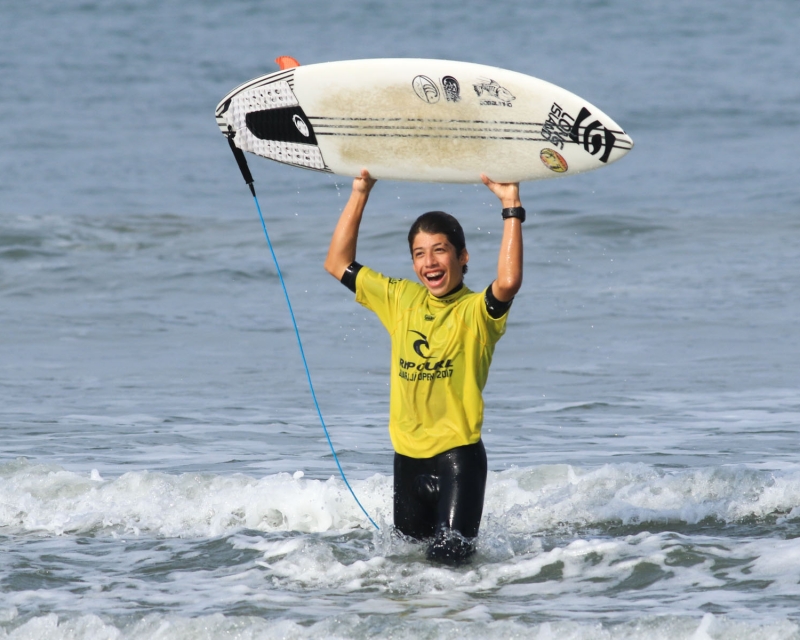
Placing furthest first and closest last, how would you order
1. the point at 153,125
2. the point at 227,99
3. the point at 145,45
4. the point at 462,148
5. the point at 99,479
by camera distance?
Result: the point at 145,45 → the point at 153,125 → the point at 99,479 → the point at 227,99 → the point at 462,148

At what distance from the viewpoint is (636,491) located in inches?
255

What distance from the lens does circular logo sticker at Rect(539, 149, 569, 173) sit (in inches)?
202

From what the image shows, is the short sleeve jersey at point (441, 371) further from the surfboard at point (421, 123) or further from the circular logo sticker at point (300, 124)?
the circular logo sticker at point (300, 124)

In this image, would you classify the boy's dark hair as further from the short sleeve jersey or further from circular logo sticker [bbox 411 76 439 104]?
circular logo sticker [bbox 411 76 439 104]

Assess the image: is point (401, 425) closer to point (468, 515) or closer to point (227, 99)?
point (468, 515)

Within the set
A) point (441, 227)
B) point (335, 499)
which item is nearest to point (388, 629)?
point (441, 227)

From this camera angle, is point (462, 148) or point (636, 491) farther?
point (636, 491)

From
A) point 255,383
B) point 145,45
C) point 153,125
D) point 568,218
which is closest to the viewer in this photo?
point 255,383

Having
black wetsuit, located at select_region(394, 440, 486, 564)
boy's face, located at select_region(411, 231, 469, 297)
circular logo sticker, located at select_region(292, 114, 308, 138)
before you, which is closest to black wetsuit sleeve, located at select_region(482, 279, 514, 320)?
boy's face, located at select_region(411, 231, 469, 297)

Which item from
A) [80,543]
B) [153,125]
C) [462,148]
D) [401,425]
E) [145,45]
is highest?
[145,45]

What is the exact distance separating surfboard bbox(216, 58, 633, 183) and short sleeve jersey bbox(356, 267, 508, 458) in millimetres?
722

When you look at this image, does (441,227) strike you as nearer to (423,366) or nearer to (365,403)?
(423,366)

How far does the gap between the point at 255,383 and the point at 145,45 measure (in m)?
28.7

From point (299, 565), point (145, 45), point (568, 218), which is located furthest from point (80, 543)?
point (145, 45)
